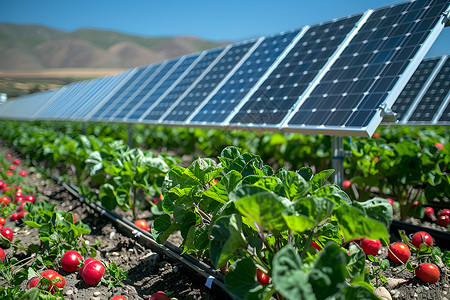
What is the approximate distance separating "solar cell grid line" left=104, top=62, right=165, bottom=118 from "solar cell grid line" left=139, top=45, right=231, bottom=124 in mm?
1216

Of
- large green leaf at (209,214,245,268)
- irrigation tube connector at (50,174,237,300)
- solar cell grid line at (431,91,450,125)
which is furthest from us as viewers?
solar cell grid line at (431,91,450,125)

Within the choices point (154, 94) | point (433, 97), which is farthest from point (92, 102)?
point (433, 97)

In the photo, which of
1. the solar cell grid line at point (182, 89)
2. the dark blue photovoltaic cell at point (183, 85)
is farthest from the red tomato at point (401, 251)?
the dark blue photovoltaic cell at point (183, 85)

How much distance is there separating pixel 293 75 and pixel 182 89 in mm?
3154

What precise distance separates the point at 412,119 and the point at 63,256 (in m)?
5.89

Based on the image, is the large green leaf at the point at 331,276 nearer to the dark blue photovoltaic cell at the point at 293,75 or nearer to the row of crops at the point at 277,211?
the row of crops at the point at 277,211

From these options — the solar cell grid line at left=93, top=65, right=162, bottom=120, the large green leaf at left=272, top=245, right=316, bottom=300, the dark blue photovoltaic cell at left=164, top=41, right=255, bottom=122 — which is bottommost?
the solar cell grid line at left=93, top=65, right=162, bottom=120

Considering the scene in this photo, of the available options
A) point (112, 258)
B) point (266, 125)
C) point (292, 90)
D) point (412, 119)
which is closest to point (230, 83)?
point (292, 90)

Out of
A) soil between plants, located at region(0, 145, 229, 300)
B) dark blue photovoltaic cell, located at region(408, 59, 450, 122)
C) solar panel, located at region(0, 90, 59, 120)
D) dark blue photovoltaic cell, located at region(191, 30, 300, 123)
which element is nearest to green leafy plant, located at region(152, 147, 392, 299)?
soil between plants, located at region(0, 145, 229, 300)

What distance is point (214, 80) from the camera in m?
6.64

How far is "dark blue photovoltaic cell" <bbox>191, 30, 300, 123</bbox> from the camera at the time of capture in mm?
5207

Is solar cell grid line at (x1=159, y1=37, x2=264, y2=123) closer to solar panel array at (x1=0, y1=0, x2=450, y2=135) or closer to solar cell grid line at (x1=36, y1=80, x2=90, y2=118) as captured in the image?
solar panel array at (x1=0, y1=0, x2=450, y2=135)

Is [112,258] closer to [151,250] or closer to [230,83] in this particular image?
[151,250]

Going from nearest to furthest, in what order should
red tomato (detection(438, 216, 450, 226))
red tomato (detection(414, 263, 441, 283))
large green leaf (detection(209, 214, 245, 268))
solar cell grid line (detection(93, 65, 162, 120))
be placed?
large green leaf (detection(209, 214, 245, 268)) → red tomato (detection(414, 263, 441, 283)) → red tomato (detection(438, 216, 450, 226)) → solar cell grid line (detection(93, 65, 162, 120))
